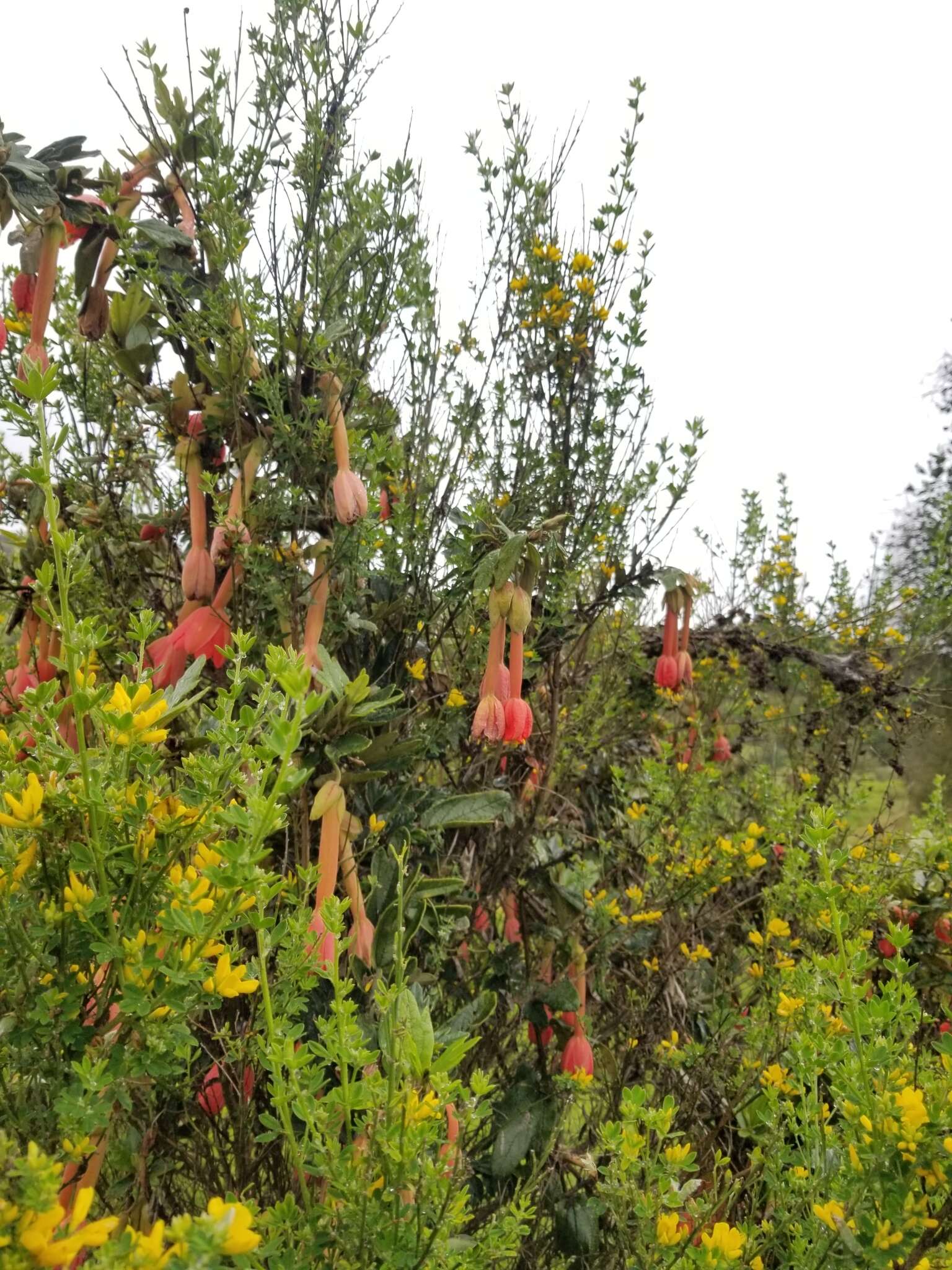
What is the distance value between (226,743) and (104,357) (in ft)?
3.37

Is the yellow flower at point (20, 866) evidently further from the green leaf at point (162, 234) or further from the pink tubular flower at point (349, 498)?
the green leaf at point (162, 234)

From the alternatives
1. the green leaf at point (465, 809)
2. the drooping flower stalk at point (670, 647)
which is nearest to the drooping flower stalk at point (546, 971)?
the green leaf at point (465, 809)

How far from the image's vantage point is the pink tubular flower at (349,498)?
1.03 m

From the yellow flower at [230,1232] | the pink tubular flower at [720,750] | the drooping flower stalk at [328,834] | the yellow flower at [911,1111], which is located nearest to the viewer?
the yellow flower at [230,1232]

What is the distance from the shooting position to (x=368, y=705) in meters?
0.93

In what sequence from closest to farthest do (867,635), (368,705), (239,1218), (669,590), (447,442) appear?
(239,1218) < (368,705) < (447,442) < (669,590) < (867,635)

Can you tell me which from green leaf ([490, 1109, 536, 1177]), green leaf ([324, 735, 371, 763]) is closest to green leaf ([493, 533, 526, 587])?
green leaf ([324, 735, 371, 763])

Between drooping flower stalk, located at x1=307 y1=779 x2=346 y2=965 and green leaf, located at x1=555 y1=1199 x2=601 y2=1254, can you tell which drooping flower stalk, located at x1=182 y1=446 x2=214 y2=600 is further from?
green leaf, located at x1=555 y1=1199 x2=601 y2=1254

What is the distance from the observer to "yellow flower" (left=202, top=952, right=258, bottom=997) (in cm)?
60

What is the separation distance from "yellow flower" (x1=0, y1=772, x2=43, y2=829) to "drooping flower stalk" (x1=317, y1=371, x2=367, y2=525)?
52 centimetres

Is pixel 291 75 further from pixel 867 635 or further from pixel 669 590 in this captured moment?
pixel 867 635

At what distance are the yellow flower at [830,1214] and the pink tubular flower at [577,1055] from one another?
63 centimetres

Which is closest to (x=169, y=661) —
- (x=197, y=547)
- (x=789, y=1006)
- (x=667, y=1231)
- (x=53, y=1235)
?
(x=197, y=547)

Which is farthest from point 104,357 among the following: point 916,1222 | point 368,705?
point 916,1222
